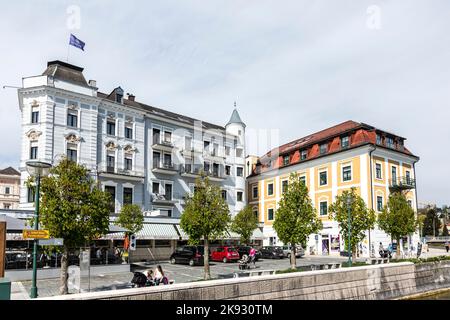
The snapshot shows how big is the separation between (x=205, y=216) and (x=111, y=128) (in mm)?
23032

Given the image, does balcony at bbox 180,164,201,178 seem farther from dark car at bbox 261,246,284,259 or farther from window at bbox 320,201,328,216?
window at bbox 320,201,328,216

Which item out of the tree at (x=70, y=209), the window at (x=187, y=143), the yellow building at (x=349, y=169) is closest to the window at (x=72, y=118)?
the window at (x=187, y=143)

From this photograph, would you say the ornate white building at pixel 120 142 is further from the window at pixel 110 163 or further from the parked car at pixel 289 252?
the parked car at pixel 289 252

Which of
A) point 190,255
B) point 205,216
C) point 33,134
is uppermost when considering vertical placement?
point 33,134

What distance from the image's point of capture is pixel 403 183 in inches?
1842

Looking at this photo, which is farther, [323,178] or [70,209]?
[323,178]

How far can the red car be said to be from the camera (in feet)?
120

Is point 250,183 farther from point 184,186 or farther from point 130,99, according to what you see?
point 130,99

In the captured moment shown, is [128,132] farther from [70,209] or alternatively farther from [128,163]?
[70,209]

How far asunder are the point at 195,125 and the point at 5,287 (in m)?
42.8

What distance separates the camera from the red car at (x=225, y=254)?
36.6m

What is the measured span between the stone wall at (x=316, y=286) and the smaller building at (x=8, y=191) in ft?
266

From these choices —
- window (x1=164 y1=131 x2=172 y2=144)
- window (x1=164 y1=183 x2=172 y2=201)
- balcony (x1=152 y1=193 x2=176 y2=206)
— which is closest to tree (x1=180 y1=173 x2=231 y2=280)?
balcony (x1=152 y1=193 x2=176 y2=206)

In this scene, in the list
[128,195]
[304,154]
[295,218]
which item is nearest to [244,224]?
[128,195]
